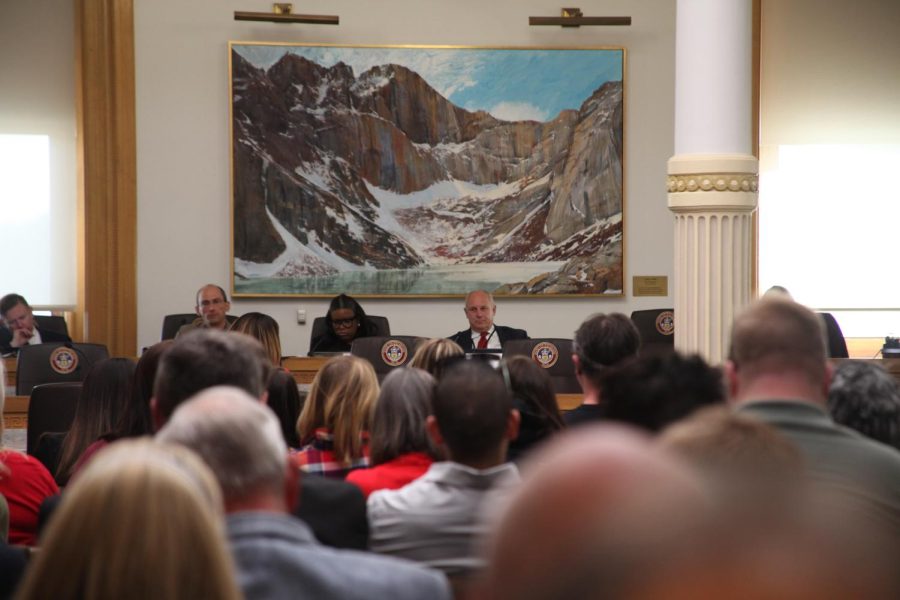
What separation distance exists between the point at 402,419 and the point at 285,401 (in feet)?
3.77

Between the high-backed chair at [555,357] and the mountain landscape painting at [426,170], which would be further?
the mountain landscape painting at [426,170]

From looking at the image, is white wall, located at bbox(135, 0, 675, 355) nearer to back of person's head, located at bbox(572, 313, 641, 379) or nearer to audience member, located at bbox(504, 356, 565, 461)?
back of person's head, located at bbox(572, 313, 641, 379)

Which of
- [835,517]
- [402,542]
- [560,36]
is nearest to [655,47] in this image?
[560,36]

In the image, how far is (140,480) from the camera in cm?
115

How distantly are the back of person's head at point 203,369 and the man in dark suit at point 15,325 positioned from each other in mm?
7303

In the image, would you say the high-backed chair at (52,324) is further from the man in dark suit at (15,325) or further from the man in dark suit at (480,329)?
the man in dark suit at (480,329)

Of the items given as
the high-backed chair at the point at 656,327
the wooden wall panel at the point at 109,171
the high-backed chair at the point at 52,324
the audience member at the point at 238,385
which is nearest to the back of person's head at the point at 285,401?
the audience member at the point at 238,385

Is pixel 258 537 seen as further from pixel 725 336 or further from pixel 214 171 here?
pixel 214 171

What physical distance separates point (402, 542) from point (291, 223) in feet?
27.3

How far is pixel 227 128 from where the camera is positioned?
1077cm

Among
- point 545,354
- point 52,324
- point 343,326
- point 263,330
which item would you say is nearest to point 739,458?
point 263,330

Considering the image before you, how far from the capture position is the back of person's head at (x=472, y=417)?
8.86ft

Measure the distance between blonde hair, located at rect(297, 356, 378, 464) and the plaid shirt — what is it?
2cm

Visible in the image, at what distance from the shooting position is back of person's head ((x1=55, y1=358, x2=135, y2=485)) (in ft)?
13.3
